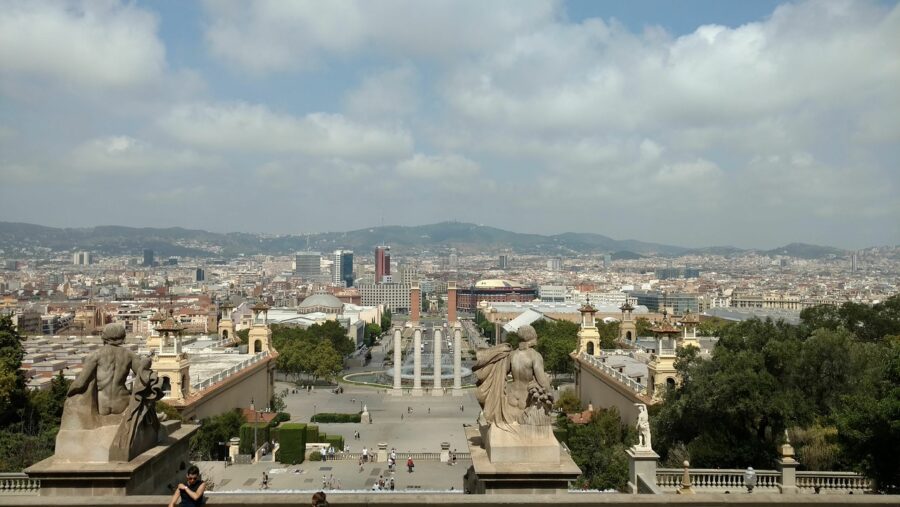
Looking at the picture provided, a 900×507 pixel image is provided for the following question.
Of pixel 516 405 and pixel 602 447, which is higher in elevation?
pixel 516 405

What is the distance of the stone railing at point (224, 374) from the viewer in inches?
1360

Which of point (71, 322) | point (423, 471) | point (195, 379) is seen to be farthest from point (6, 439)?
point (71, 322)

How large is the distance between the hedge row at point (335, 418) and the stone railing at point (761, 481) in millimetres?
33760

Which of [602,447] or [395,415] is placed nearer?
[602,447]

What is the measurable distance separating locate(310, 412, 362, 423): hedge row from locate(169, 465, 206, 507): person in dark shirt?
41.9m

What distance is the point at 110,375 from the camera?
24.7ft

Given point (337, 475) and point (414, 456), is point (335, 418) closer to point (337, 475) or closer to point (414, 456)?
point (414, 456)


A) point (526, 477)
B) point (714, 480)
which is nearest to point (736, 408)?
point (714, 480)

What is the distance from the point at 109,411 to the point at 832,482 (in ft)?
49.2

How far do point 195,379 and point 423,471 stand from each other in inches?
Result: 535

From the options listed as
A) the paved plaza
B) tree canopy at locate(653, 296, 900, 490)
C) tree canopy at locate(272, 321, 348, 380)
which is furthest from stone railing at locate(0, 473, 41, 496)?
tree canopy at locate(272, 321, 348, 380)

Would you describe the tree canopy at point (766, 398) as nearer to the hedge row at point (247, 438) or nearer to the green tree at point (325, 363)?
the hedge row at point (247, 438)

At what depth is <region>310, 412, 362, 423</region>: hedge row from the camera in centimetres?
4730

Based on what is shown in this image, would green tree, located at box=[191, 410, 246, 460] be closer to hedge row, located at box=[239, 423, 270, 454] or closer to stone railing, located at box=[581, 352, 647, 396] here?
hedge row, located at box=[239, 423, 270, 454]
